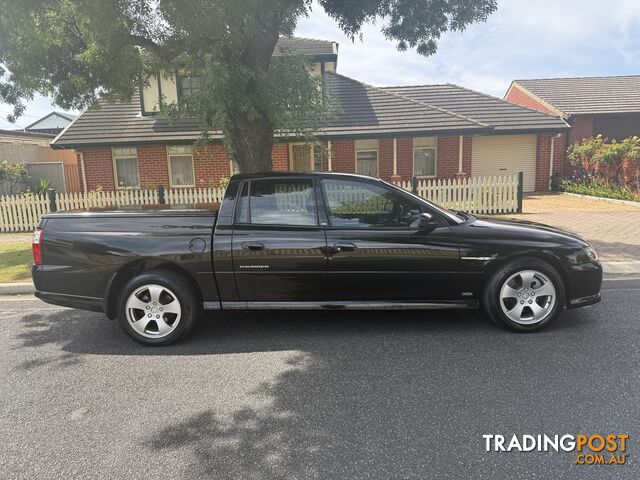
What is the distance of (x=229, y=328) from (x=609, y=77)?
2575 centimetres

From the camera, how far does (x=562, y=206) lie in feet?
42.5

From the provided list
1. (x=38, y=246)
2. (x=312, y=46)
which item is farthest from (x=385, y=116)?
(x=38, y=246)

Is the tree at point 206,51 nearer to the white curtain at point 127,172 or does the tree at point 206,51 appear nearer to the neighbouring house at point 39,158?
the white curtain at point 127,172

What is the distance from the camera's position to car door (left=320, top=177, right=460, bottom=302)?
4.17 m

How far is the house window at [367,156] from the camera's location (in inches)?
626

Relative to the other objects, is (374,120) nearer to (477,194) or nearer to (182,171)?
(477,194)

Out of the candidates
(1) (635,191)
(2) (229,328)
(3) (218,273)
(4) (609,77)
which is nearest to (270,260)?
(3) (218,273)

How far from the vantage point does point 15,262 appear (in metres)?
7.84

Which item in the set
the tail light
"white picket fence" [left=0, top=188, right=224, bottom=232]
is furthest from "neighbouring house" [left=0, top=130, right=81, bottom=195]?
the tail light

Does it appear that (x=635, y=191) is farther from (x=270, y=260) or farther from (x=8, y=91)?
(x=8, y=91)

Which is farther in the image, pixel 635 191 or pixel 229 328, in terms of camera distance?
pixel 635 191

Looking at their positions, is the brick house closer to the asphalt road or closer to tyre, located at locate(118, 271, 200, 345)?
the asphalt road

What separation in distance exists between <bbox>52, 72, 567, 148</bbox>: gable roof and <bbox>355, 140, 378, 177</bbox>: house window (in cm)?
102

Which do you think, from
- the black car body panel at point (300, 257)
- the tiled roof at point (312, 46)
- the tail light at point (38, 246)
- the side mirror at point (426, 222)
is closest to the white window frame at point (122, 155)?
the tiled roof at point (312, 46)
